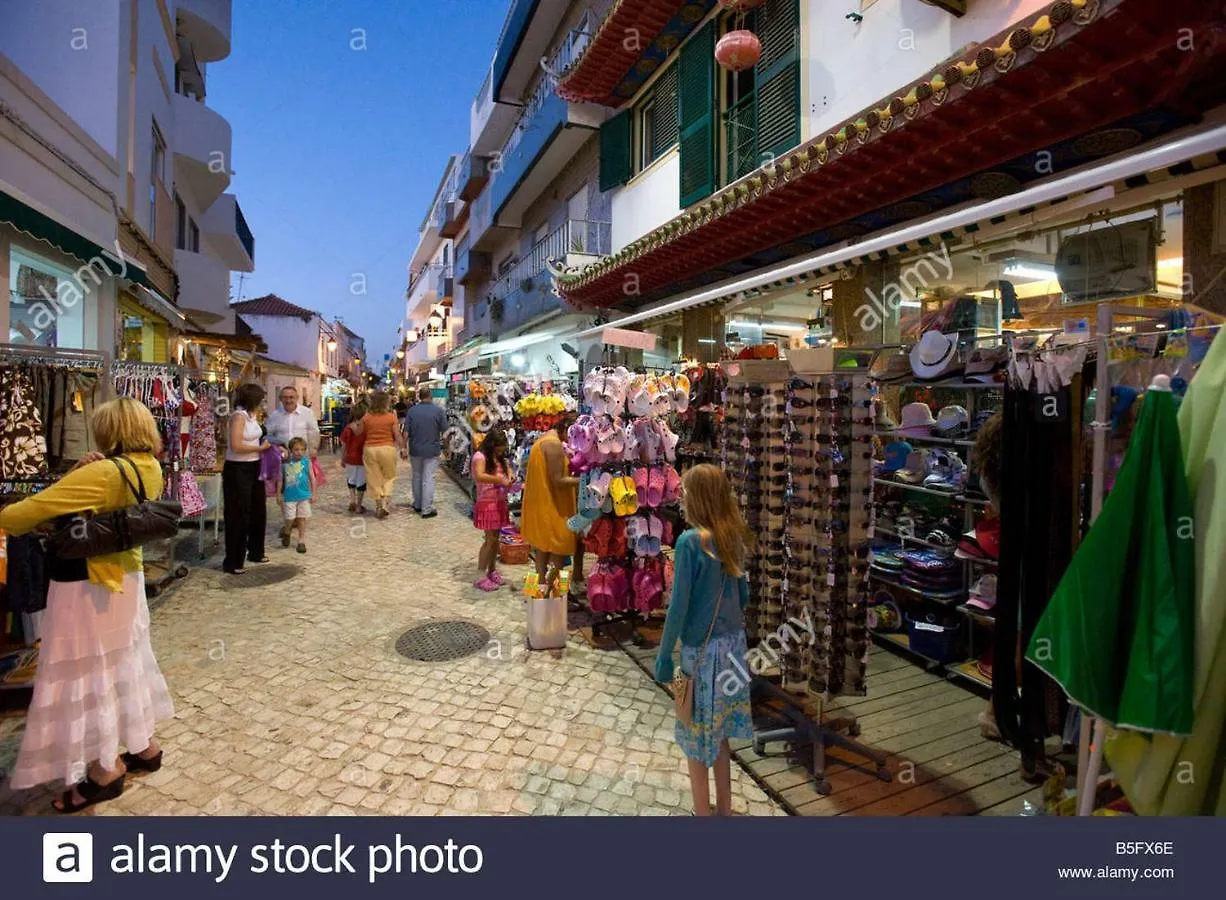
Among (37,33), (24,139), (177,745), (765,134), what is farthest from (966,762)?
(37,33)

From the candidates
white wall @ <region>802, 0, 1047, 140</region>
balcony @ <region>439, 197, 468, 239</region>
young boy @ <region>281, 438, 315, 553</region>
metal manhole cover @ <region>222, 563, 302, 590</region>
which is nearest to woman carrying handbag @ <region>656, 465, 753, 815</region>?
white wall @ <region>802, 0, 1047, 140</region>

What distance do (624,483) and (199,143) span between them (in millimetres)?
14536

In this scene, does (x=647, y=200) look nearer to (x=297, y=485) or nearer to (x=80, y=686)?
(x=297, y=485)

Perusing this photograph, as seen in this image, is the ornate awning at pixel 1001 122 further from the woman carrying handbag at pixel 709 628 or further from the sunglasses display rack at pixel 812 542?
the woman carrying handbag at pixel 709 628

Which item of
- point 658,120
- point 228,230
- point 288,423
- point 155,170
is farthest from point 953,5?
point 228,230

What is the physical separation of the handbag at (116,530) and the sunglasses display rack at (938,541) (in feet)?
15.5

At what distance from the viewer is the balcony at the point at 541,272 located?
13.1 meters

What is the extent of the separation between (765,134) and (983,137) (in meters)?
4.36

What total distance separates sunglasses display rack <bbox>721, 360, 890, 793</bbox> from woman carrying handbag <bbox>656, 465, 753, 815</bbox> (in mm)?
842

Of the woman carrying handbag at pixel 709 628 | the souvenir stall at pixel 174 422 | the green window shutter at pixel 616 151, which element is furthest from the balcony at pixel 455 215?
the woman carrying handbag at pixel 709 628

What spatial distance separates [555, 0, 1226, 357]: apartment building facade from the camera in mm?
3426

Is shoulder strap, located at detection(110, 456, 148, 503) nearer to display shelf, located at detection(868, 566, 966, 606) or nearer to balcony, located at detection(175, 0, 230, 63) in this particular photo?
display shelf, located at detection(868, 566, 966, 606)

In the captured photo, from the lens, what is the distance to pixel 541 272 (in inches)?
604

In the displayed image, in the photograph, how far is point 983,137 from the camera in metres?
4.38
